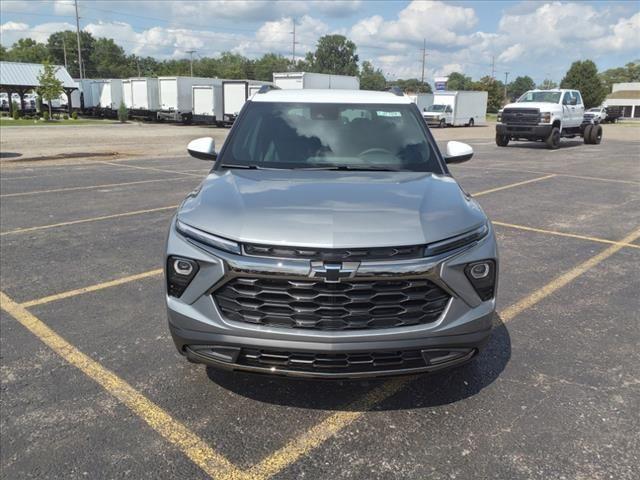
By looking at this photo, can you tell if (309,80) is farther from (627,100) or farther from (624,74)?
(624,74)

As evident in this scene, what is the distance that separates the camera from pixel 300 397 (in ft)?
10.3

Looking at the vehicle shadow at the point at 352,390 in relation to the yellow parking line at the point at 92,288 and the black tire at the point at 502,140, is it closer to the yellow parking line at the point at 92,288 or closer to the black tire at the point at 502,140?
the yellow parking line at the point at 92,288

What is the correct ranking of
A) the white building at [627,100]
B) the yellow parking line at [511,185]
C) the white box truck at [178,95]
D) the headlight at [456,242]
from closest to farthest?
the headlight at [456,242], the yellow parking line at [511,185], the white box truck at [178,95], the white building at [627,100]

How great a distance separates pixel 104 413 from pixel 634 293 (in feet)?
15.4

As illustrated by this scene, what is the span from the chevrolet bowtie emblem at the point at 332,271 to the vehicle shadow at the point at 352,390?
2.52 ft

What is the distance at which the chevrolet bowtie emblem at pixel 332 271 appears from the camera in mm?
2521

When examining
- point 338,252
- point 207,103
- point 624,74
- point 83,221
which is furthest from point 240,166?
point 624,74

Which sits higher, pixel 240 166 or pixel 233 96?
pixel 233 96

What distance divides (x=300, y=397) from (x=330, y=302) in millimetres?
874

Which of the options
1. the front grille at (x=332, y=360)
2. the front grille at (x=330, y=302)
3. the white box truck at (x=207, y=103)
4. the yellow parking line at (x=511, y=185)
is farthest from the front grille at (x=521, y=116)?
the white box truck at (x=207, y=103)

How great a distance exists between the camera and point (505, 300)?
479cm

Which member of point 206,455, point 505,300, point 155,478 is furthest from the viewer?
point 505,300

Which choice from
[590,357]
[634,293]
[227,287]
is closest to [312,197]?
[227,287]

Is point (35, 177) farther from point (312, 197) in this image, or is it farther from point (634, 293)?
point (634, 293)
